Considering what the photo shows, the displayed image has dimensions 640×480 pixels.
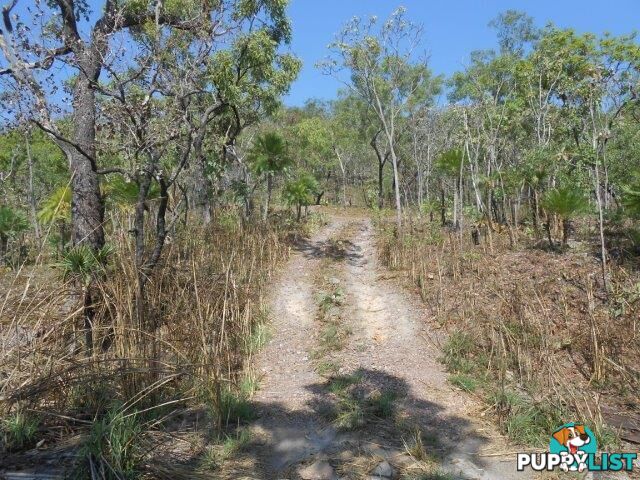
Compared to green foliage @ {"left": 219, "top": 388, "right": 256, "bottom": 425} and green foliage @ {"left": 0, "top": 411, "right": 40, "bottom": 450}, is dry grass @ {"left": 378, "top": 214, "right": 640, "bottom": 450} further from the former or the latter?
green foliage @ {"left": 0, "top": 411, "right": 40, "bottom": 450}

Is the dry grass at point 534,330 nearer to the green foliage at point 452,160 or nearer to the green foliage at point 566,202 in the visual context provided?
the green foliage at point 566,202

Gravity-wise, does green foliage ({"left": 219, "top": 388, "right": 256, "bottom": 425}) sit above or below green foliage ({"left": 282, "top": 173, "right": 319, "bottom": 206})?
below

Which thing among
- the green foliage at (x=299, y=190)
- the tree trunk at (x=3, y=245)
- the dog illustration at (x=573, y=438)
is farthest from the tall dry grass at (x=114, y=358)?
the tree trunk at (x=3, y=245)

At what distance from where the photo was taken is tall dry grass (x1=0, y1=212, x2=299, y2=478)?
3.63 m

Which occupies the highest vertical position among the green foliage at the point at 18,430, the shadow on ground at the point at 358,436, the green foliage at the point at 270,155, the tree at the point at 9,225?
the green foliage at the point at 270,155

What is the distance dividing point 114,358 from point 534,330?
4637mm

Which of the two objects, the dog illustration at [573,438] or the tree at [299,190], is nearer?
the dog illustration at [573,438]

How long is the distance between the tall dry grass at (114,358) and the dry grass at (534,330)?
262 cm

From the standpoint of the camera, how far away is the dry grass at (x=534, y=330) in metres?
4.52

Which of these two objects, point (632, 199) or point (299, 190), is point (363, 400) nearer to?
point (632, 199)

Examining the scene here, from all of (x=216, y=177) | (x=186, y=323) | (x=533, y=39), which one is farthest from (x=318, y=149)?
(x=186, y=323)

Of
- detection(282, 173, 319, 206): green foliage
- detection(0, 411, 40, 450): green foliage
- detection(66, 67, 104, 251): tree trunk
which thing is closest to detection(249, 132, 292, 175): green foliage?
detection(282, 173, 319, 206): green foliage

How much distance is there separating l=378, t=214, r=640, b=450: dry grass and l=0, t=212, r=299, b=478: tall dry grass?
262cm

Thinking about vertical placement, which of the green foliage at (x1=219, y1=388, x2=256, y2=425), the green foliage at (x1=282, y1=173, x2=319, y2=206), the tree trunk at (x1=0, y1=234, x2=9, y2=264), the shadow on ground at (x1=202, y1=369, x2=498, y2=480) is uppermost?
the green foliage at (x1=282, y1=173, x2=319, y2=206)
